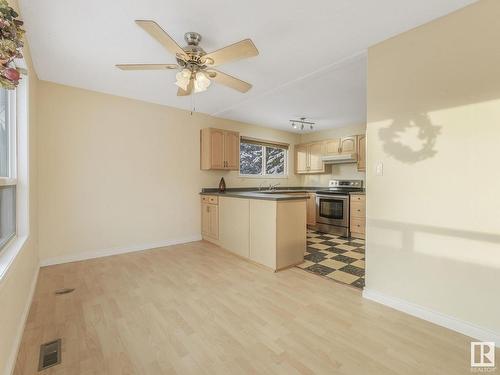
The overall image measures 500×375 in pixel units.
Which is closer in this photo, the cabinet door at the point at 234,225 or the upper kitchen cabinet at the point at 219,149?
the cabinet door at the point at 234,225

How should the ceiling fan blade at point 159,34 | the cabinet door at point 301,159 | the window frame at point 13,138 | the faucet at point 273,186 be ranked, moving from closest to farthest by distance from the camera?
the ceiling fan blade at point 159,34 < the window frame at point 13,138 < the faucet at point 273,186 < the cabinet door at point 301,159

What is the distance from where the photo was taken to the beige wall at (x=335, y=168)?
5211 millimetres

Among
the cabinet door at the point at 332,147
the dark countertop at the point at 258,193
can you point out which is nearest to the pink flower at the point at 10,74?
the dark countertop at the point at 258,193

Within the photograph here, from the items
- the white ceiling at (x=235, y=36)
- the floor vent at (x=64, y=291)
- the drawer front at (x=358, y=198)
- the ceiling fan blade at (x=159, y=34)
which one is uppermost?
the white ceiling at (x=235, y=36)

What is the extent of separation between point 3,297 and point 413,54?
3.29 m

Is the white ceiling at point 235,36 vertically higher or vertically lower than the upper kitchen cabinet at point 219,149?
higher

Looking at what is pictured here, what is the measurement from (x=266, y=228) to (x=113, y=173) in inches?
98.0

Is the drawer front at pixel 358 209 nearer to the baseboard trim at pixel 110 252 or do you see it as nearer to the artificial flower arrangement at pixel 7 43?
the baseboard trim at pixel 110 252

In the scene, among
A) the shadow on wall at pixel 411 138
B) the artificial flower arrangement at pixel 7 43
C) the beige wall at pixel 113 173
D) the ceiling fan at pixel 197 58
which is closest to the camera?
the artificial flower arrangement at pixel 7 43

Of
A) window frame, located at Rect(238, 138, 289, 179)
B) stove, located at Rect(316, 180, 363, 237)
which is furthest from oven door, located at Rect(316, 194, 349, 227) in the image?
window frame, located at Rect(238, 138, 289, 179)

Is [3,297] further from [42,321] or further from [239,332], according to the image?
[239,332]

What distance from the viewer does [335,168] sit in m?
5.66

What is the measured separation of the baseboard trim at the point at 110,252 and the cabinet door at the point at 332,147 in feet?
11.5

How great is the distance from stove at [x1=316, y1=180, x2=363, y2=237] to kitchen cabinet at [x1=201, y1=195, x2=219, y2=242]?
2454 mm
